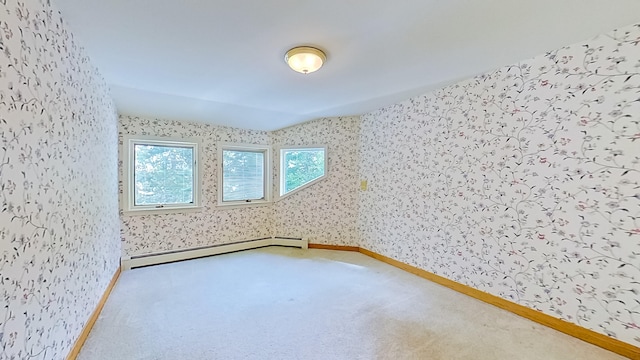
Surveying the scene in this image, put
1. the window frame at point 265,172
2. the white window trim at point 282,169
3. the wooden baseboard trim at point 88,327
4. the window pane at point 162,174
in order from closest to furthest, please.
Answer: the wooden baseboard trim at point 88,327 → the window pane at point 162,174 → the window frame at point 265,172 → the white window trim at point 282,169

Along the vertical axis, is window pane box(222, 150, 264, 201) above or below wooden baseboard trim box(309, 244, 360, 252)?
above

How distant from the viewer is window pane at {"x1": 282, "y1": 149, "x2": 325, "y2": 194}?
4.28 m

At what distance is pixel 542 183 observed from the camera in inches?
80.1

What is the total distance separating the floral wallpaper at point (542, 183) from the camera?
5.52 feet

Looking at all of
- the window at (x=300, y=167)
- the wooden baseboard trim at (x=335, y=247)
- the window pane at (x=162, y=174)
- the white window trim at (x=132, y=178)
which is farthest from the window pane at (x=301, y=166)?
the window pane at (x=162, y=174)

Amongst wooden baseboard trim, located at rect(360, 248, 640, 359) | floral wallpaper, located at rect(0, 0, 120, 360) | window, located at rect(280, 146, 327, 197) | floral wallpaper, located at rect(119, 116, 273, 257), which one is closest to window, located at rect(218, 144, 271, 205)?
floral wallpaper, located at rect(119, 116, 273, 257)

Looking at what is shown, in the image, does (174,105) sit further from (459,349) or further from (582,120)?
(582,120)

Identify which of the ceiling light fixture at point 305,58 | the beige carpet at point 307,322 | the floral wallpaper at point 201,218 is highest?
the ceiling light fixture at point 305,58

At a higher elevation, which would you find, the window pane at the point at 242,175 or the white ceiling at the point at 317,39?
the white ceiling at the point at 317,39

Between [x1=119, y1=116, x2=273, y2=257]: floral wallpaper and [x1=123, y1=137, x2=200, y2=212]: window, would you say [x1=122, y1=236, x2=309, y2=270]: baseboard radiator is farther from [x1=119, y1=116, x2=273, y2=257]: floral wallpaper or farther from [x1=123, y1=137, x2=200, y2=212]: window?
[x1=123, y1=137, x2=200, y2=212]: window

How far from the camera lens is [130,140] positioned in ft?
11.0

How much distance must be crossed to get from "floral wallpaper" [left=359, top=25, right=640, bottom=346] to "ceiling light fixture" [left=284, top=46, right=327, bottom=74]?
1.48 meters

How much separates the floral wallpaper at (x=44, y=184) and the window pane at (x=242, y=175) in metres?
2.03

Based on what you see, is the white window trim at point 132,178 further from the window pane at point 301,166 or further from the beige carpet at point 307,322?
the window pane at point 301,166
